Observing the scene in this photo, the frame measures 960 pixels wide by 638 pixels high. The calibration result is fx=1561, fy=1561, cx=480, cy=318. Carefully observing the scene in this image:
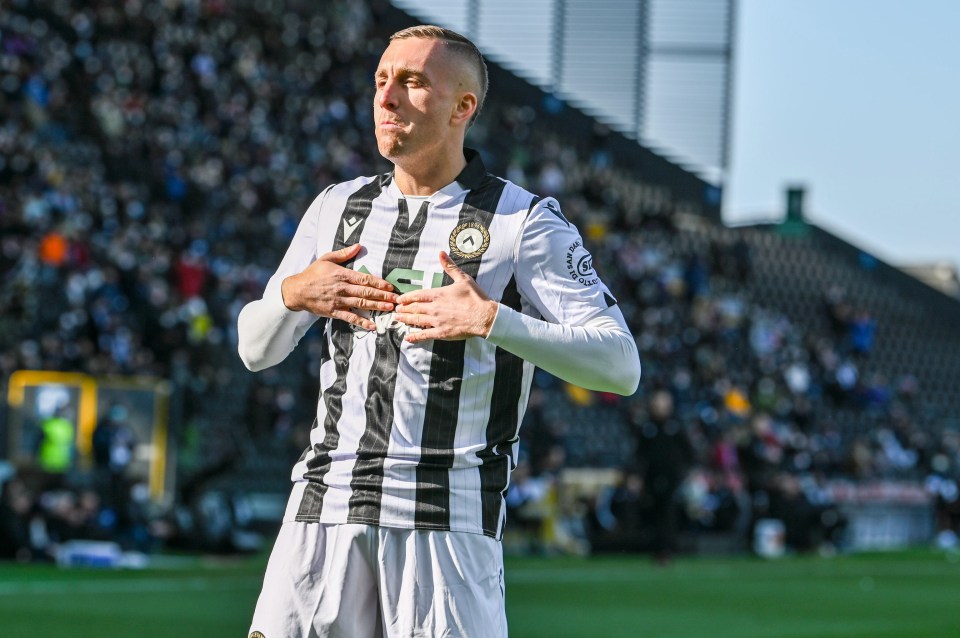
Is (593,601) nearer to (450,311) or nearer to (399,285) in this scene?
(399,285)

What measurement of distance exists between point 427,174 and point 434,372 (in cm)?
50

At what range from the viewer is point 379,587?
3.55 m

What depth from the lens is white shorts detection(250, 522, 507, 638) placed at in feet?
11.5

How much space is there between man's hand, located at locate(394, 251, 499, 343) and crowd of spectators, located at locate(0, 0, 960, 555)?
12.5 m

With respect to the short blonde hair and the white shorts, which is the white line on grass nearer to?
the white shorts

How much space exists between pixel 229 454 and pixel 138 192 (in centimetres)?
644

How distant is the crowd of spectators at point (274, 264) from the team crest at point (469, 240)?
1241 cm

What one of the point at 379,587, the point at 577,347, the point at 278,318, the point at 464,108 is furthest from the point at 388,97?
the point at 379,587

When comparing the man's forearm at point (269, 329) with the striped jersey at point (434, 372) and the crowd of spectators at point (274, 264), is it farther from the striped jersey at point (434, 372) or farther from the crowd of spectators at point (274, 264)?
the crowd of spectators at point (274, 264)

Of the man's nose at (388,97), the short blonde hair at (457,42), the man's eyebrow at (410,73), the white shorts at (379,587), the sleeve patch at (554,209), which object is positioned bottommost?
the white shorts at (379,587)

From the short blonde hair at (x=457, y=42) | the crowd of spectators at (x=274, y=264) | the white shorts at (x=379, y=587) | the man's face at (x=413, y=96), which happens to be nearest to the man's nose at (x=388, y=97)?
the man's face at (x=413, y=96)

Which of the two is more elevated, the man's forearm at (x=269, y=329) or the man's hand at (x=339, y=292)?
the man's hand at (x=339, y=292)

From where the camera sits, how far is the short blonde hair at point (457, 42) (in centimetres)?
373

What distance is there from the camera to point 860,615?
13555 millimetres
